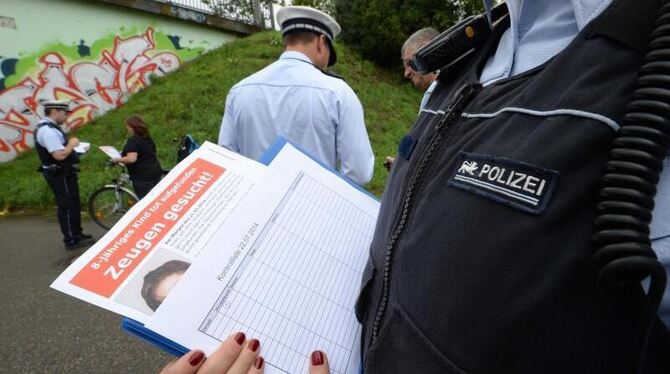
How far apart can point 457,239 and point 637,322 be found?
0.20m

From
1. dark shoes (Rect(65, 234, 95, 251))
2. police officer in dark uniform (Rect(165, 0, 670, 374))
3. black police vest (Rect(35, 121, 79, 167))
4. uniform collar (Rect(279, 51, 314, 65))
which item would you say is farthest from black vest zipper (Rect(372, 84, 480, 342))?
black police vest (Rect(35, 121, 79, 167))

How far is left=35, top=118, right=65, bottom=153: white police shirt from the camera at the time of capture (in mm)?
4414

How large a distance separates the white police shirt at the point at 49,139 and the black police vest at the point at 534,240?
518 centimetres

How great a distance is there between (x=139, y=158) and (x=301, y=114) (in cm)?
362

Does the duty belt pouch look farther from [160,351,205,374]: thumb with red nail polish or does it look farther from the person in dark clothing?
[160,351,205,374]: thumb with red nail polish

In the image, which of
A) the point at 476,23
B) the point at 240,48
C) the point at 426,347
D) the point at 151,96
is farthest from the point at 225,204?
the point at 240,48

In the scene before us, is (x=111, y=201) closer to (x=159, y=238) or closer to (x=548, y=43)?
Answer: (x=159, y=238)

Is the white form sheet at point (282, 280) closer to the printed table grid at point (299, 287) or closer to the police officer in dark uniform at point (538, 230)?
the printed table grid at point (299, 287)

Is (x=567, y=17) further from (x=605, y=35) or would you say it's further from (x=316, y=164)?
Result: (x=316, y=164)

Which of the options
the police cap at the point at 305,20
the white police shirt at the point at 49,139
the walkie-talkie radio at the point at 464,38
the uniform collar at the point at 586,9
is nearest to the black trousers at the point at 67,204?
the white police shirt at the point at 49,139

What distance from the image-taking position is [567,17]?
527mm

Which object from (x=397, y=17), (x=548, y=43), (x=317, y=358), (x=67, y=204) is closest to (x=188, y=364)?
(x=317, y=358)

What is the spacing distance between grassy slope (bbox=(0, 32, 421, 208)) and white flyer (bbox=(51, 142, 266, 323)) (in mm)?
5409

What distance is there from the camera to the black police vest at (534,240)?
1.36ft
